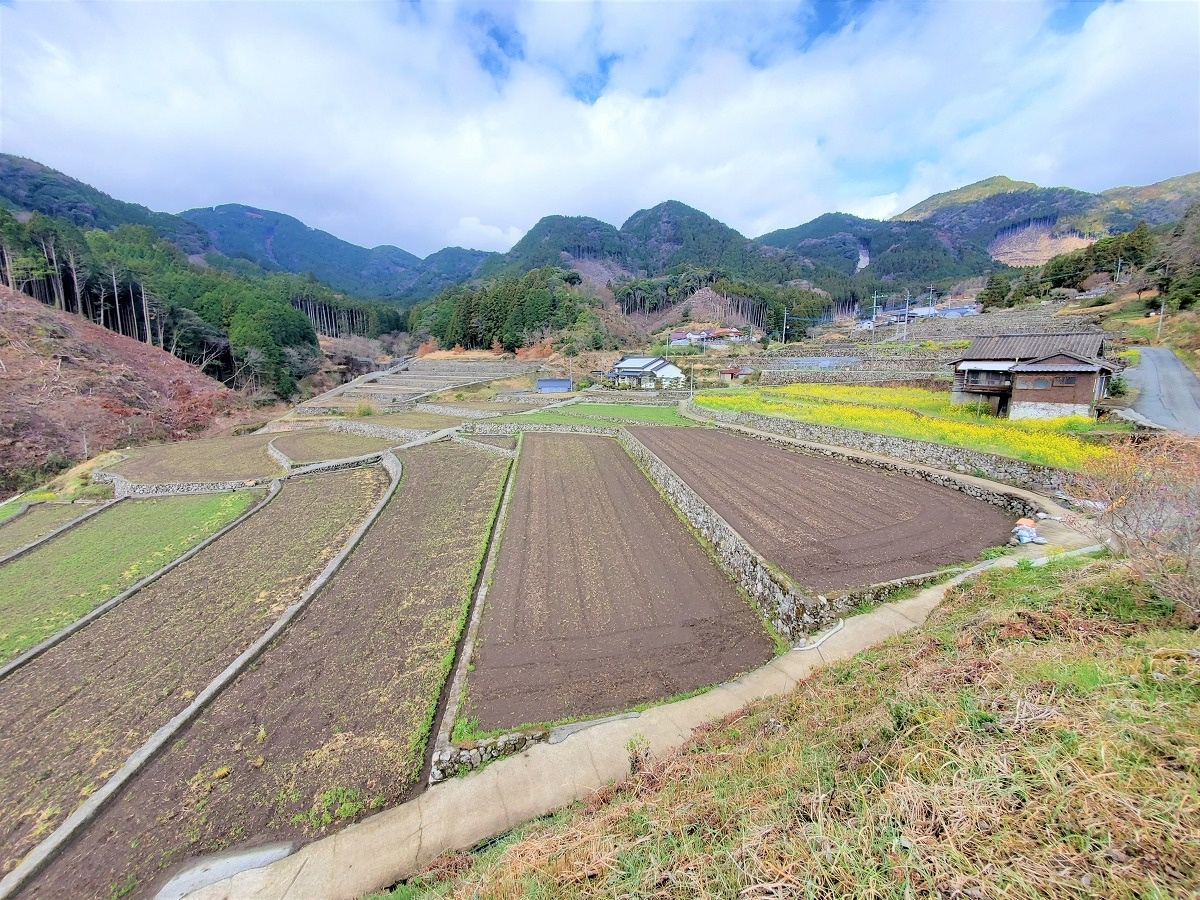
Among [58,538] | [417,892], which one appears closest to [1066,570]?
[417,892]

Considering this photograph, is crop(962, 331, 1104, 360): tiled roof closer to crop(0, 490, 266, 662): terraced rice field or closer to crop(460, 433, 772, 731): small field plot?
crop(460, 433, 772, 731): small field plot

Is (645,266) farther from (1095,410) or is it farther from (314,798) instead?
(314,798)

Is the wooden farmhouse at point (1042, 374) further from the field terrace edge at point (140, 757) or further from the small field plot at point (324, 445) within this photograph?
the small field plot at point (324, 445)

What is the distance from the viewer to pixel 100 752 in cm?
684

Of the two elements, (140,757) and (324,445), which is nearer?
(140,757)

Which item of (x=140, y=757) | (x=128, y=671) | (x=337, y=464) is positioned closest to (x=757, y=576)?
(x=140, y=757)

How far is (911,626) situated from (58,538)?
25180 millimetres

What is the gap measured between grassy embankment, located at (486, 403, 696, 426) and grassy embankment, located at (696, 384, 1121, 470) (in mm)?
3107

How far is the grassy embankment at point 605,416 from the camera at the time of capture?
30.1 m

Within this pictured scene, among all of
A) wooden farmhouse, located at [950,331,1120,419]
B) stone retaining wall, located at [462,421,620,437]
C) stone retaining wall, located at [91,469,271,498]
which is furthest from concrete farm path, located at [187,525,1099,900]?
stone retaining wall, located at [462,421,620,437]

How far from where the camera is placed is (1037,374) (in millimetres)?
17094

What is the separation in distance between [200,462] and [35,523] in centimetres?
768

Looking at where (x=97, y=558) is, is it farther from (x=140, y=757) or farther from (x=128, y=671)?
(x=140, y=757)

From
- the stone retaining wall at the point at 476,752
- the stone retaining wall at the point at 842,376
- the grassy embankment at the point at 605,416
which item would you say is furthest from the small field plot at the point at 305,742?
the stone retaining wall at the point at 842,376
